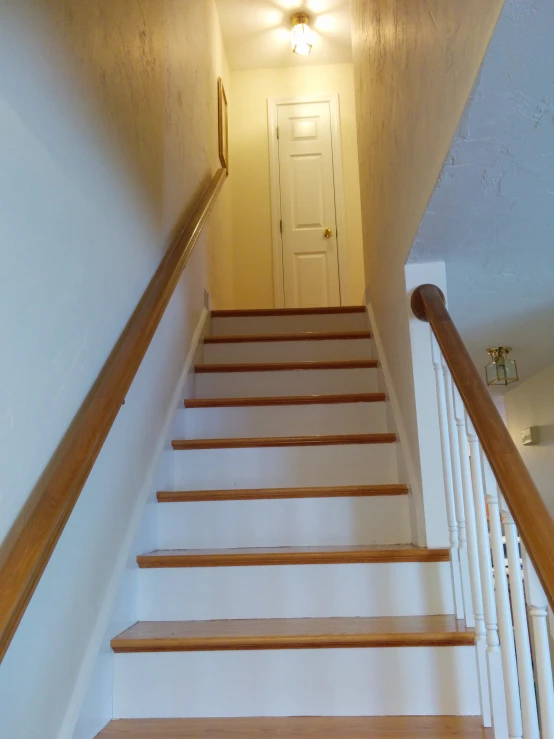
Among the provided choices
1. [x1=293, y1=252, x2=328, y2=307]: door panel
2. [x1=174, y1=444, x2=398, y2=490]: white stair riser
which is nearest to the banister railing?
[x1=174, y1=444, x2=398, y2=490]: white stair riser

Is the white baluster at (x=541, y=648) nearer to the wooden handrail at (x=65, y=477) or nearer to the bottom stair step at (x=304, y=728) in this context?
the bottom stair step at (x=304, y=728)

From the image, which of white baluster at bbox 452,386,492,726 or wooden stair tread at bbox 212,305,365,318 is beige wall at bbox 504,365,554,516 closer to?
wooden stair tread at bbox 212,305,365,318

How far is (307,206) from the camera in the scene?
453cm

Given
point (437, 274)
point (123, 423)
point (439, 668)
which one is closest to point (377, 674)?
point (439, 668)

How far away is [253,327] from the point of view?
10.3 feet

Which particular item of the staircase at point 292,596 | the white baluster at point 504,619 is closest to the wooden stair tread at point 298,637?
the staircase at point 292,596

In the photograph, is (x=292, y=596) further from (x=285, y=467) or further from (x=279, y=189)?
(x=279, y=189)

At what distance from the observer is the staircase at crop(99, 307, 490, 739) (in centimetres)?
136

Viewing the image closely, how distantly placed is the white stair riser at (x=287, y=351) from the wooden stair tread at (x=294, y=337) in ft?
0.05

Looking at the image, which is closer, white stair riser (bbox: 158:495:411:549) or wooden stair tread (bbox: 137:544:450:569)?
wooden stair tread (bbox: 137:544:450:569)

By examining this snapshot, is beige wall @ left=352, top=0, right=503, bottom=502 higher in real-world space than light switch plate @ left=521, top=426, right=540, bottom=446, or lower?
higher

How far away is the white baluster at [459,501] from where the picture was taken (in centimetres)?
147

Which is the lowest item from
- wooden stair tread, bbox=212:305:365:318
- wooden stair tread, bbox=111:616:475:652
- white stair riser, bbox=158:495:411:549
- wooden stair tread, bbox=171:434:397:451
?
wooden stair tread, bbox=111:616:475:652

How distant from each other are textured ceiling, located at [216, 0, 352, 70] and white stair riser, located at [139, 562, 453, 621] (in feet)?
12.7
